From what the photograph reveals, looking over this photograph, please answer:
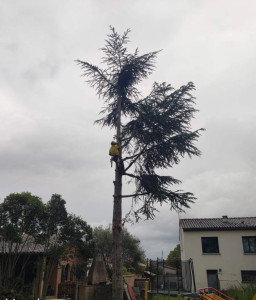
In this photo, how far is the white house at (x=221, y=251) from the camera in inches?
1096

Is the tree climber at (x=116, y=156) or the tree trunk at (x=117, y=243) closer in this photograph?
the tree trunk at (x=117, y=243)

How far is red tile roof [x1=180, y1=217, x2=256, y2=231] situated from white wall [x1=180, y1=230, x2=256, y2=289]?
1.37ft

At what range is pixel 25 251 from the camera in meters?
18.5

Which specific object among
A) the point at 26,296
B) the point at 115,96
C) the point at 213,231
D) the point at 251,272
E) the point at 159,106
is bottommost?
the point at 26,296

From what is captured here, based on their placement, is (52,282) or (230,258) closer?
(52,282)

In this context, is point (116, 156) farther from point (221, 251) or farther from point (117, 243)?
point (221, 251)

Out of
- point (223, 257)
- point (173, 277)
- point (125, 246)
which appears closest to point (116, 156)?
point (173, 277)

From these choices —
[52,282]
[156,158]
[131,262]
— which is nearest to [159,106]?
[156,158]

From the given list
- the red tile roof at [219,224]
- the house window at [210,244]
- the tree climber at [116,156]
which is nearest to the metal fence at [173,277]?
the tree climber at [116,156]

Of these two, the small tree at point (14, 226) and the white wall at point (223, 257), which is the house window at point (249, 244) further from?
the small tree at point (14, 226)

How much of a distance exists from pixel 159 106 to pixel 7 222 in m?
10.5

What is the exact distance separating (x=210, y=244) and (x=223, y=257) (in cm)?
165

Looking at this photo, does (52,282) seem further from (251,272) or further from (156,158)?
(251,272)

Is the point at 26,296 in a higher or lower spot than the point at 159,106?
lower
